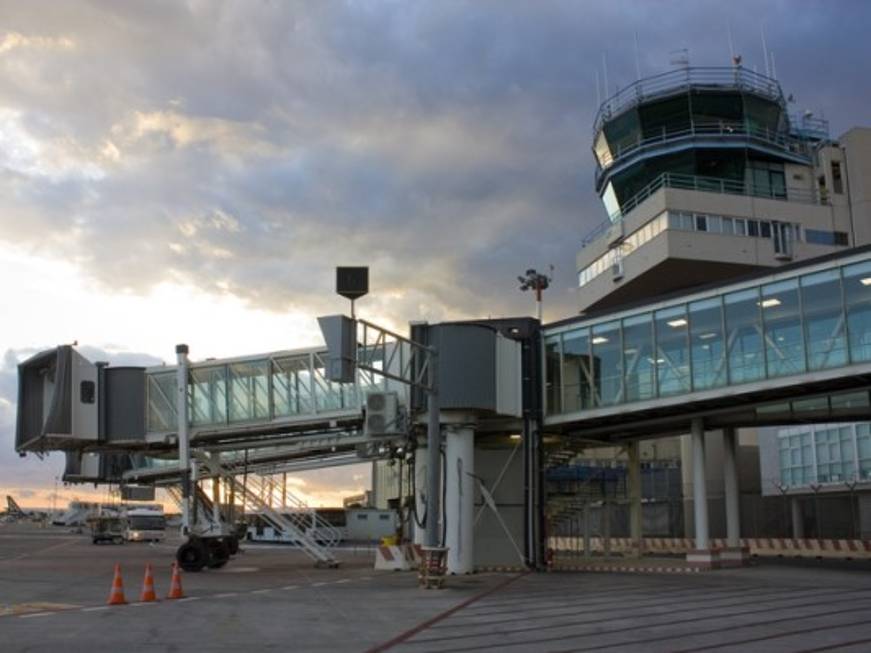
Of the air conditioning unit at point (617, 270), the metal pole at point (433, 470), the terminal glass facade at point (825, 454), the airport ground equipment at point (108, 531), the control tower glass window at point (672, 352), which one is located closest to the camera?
the metal pole at point (433, 470)

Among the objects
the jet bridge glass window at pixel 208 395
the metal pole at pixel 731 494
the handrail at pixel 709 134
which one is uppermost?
the handrail at pixel 709 134

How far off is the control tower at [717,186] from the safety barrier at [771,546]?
634 inches

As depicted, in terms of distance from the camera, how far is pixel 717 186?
5831 cm

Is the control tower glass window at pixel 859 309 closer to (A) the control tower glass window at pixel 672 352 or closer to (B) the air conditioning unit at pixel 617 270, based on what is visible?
(A) the control tower glass window at pixel 672 352

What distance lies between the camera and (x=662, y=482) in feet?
217

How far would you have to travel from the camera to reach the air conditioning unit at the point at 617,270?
59.8 m

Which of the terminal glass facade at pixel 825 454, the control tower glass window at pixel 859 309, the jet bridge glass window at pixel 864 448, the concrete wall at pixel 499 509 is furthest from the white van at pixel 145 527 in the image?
the control tower glass window at pixel 859 309

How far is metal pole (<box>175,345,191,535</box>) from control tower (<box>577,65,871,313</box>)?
3205cm

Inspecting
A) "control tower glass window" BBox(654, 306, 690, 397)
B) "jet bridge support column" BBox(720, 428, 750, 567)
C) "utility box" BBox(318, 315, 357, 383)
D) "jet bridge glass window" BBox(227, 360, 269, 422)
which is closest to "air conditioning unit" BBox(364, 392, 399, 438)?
"utility box" BBox(318, 315, 357, 383)

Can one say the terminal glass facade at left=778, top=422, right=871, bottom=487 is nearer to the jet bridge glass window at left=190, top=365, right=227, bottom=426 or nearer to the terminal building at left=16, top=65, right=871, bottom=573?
the terminal building at left=16, top=65, right=871, bottom=573

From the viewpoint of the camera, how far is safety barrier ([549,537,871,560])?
43531 millimetres

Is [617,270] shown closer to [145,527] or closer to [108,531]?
[108,531]

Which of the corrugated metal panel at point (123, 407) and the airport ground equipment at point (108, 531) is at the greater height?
the corrugated metal panel at point (123, 407)

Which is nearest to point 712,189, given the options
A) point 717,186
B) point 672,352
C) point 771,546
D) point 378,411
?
point 717,186
